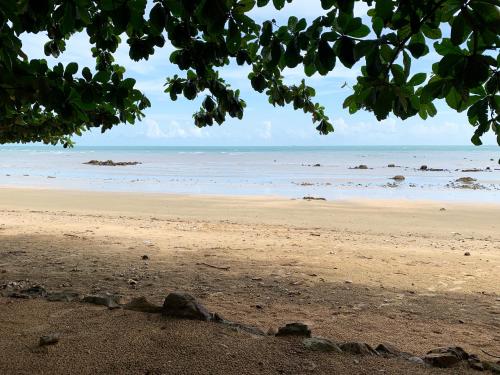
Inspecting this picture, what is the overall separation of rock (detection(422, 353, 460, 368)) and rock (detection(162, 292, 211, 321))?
1492 millimetres

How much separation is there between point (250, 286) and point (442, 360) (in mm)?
2816

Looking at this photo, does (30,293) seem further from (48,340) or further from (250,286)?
(250,286)

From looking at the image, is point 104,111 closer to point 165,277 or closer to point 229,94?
point 229,94

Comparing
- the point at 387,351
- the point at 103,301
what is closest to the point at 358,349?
the point at 387,351

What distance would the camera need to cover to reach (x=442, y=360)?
9.32 ft

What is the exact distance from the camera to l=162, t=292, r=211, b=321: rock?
3414mm

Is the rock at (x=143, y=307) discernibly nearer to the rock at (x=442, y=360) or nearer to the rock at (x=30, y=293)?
the rock at (x=30, y=293)

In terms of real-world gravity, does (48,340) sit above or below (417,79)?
below

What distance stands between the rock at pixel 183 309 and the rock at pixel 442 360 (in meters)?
1.49

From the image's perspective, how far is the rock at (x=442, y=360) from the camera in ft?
9.29

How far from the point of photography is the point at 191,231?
1017 cm

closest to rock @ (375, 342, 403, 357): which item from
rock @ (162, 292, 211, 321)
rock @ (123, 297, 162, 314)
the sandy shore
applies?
the sandy shore

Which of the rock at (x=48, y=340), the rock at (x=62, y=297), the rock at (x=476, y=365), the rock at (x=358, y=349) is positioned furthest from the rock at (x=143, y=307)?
the rock at (x=476, y=365)

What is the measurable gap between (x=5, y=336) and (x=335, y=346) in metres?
2.14
